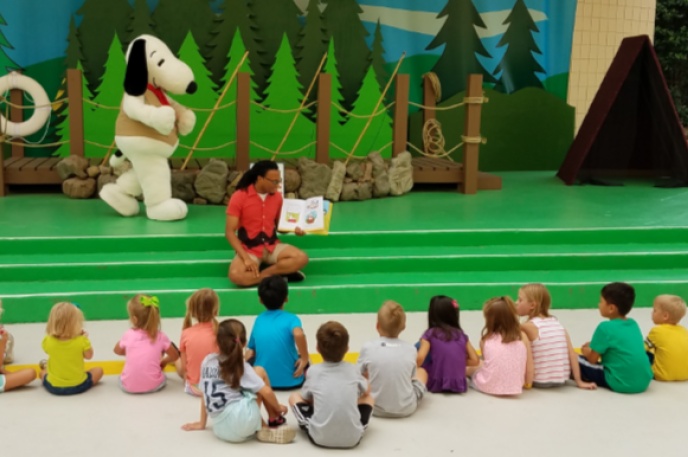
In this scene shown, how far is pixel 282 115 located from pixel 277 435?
22.7ft

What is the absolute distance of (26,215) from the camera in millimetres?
6652

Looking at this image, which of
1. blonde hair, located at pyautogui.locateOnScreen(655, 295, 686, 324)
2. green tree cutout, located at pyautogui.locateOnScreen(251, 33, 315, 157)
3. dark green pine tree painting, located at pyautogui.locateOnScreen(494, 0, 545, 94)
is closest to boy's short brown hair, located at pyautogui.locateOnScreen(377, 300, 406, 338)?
blonde hair, located at pyautogui.locateOnScreen(655, 295, 686, 324)

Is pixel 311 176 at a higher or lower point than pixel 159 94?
lower

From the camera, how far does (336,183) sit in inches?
304

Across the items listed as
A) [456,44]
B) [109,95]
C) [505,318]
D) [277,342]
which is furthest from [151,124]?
[456,44]

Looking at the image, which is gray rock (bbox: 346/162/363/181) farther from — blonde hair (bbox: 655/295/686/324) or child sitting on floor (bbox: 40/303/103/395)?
child sitting on floor (bbox: 40/303/103/395)

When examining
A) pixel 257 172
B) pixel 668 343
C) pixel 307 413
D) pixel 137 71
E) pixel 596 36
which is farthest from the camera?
pixel 596 36

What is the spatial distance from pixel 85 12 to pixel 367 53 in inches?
145

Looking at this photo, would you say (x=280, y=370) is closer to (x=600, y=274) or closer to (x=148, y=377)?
(x=148, y=377)

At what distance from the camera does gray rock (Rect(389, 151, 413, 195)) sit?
26.6 feet

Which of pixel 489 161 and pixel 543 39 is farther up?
pixel 543 39

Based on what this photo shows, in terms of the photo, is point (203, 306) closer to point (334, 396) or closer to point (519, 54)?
point (334, 396)

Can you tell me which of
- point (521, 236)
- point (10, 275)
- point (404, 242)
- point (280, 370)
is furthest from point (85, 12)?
point (280, 370)

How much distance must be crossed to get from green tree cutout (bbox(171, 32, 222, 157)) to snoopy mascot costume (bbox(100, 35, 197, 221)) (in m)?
2.93
